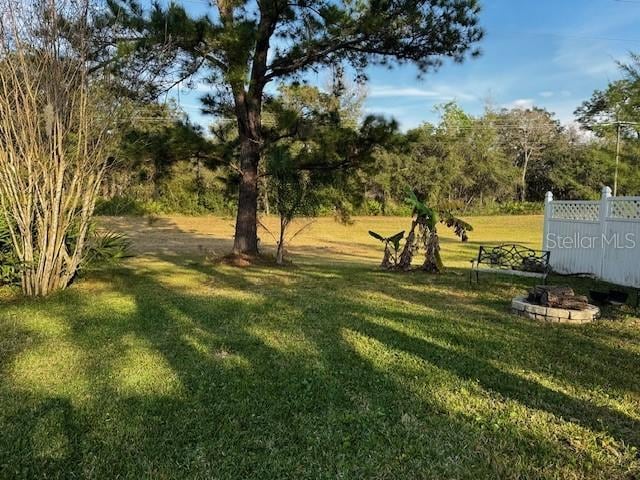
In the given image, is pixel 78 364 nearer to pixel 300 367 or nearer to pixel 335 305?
pixel 300 367

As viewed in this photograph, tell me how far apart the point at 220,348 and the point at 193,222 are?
22539mm

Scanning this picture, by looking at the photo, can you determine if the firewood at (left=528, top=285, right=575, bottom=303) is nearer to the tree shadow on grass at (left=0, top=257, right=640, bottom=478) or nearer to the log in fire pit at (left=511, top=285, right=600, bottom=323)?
the log in fire pit at (left=511, top=285, right=600, bottom=323)

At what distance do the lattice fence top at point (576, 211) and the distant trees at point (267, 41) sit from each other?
135 inches

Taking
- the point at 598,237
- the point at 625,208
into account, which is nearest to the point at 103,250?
the point at 598,237

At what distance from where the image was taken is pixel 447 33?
9.43m

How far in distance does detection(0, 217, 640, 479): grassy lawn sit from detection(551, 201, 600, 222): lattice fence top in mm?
3419

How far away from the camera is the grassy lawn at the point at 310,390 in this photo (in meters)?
2.37

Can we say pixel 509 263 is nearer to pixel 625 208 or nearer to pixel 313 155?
pixel 625 208

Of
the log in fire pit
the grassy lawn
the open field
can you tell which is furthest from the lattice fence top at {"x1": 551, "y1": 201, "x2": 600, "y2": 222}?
the log in fire pit

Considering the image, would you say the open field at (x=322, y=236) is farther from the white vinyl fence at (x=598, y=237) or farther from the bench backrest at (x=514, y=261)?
the bench backrest at (x=514, y=261)

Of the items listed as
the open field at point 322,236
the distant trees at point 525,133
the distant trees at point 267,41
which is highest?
the distant trees at point 525,133

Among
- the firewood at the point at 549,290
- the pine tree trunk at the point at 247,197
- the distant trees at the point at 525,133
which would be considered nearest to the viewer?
the firewood at the point at 549,290

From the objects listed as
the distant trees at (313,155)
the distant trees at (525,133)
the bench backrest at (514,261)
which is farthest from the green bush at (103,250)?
the distant trees at (525,133)

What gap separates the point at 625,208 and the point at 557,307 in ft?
12.2
